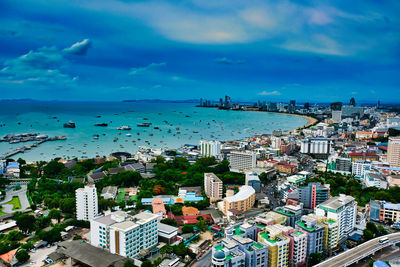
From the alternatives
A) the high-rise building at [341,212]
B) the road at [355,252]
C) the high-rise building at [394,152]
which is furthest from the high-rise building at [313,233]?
the high-rise building at [394,152]

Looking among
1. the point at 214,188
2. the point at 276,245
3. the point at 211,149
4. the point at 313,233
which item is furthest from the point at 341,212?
the point at 211,149

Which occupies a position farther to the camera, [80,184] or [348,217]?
[80,184]

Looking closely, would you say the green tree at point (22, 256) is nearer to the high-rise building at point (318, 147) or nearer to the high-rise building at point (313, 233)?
the high-rise building at point (313, 233)

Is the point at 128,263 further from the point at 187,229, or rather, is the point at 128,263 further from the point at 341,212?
the point at 341,212

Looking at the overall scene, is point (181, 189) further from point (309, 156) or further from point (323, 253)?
point (309, 156)

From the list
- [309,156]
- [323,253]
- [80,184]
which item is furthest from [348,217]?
[309,156]
